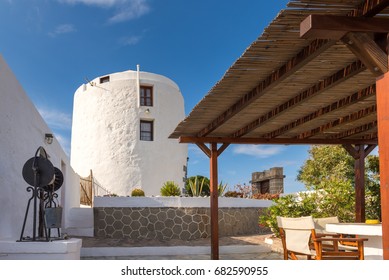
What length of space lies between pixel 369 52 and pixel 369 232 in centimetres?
338

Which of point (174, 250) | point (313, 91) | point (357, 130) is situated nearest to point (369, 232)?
point (313, 91)

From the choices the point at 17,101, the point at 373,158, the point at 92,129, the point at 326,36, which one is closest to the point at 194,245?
the point at 17,101

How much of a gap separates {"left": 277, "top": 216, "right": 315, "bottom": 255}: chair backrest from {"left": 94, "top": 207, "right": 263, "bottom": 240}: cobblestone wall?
7.14 m

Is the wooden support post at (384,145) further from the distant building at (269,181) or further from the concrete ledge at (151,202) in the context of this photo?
the distant building at (269,181)

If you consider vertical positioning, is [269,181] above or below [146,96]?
below

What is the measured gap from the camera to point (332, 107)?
7.83 metres

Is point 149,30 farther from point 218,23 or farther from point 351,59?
point 351,59

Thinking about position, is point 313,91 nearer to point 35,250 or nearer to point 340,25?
point 340,25

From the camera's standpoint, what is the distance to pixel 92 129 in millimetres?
20469

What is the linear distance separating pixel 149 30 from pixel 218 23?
3.76 meters

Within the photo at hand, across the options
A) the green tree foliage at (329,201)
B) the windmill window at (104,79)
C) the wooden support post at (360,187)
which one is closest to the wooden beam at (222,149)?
the green tree foliage at (329,201)

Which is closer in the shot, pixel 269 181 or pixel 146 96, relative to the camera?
pixel 146 96

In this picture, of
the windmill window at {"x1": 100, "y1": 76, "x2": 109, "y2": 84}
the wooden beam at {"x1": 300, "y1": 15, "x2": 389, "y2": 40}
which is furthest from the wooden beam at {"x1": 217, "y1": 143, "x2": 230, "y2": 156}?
the windmill window at {"x1": 100, "y1": 76, "x2": 109, "y2": 84}

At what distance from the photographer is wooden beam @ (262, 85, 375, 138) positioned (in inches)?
271
